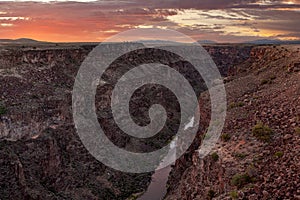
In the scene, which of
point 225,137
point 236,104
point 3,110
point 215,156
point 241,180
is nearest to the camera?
point 241,180

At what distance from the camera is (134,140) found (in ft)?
225

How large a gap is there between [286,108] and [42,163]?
3250 centimetres

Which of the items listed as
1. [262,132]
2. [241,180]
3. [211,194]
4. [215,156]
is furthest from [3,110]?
[241,180]

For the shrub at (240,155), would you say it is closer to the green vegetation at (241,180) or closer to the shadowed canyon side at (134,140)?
the shadowed canyon side at (134,140)

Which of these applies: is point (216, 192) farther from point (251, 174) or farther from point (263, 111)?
point (263, 111)

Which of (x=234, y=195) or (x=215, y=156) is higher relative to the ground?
(x=215, y=156)

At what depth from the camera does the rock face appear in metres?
18.3

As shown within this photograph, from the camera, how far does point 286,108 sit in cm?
2464

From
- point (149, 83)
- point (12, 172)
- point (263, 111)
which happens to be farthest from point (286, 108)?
point (149, 83)

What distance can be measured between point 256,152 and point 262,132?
172 cm

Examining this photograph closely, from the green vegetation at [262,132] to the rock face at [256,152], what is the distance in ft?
0.44

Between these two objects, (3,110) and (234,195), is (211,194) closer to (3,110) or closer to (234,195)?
(234,195)

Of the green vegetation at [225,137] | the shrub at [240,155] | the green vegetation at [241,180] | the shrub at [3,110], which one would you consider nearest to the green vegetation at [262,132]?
the shrub at [240,155]

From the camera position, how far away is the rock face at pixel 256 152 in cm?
1831
